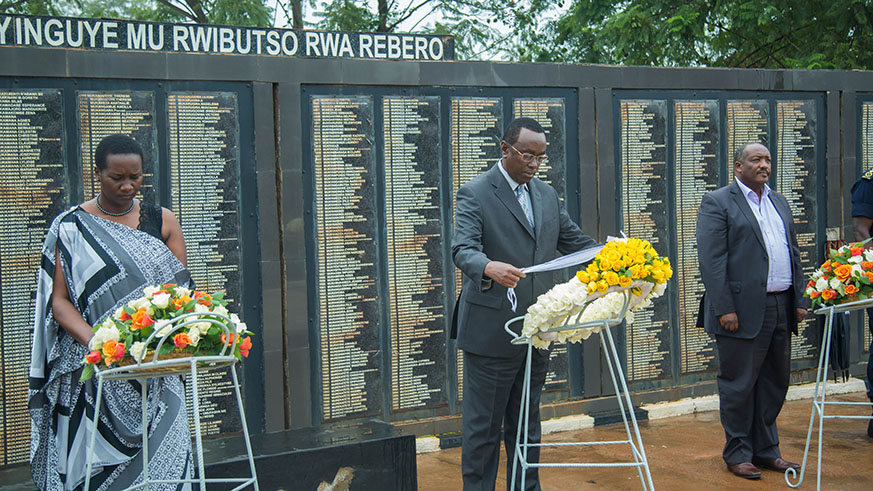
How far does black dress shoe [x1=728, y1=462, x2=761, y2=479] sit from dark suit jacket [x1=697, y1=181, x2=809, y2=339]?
77 cm

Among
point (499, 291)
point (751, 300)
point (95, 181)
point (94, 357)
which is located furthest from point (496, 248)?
point (95, 181)

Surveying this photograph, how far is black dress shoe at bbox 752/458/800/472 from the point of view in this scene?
554 centimetres

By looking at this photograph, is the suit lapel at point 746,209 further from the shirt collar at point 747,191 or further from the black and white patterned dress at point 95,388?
the black and white patterned dress at point 95,388

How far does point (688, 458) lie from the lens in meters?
5.98

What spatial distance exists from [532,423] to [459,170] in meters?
2.62

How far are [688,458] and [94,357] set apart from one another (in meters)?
4.04

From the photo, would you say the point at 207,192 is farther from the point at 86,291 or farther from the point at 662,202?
the point at 662,202

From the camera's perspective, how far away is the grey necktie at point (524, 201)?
14.5ft

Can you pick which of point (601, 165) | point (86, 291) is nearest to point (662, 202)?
point (601, 165)

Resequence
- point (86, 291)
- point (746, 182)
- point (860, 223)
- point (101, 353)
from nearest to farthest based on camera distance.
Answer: point (101, 353), point (86, 291), point (746, 182), point (860, 223)

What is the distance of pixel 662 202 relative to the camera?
24.2ft

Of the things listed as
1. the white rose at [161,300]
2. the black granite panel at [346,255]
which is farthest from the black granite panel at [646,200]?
the white rose at [161,300]

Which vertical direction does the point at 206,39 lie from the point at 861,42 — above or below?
below

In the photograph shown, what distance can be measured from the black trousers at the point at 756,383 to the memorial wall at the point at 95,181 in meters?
3.05
